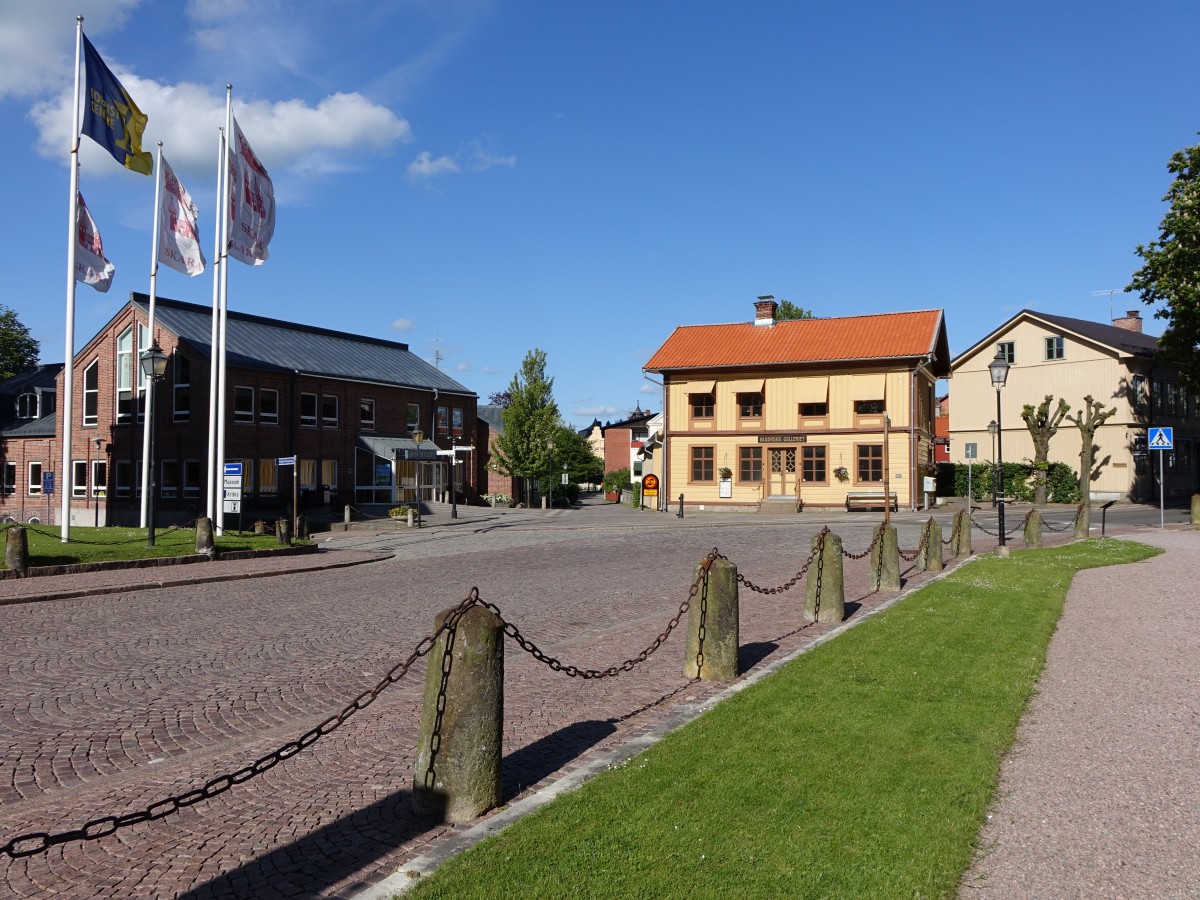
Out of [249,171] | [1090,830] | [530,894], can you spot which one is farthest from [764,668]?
[249,171]

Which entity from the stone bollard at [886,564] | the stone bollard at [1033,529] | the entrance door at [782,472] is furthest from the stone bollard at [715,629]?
the entrance door at [782,472]

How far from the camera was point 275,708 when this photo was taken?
294 inches

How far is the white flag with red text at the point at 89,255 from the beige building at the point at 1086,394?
40.5 metres

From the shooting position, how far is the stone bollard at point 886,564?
14.5m

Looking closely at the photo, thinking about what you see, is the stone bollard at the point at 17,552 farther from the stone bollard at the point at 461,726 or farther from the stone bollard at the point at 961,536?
the stone bollard at the point at 961,536

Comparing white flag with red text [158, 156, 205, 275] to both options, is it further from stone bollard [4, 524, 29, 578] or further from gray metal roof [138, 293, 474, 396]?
stone bollard [4, 524, 29, 578]

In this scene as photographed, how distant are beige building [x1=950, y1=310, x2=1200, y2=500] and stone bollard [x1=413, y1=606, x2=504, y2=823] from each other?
46865mm

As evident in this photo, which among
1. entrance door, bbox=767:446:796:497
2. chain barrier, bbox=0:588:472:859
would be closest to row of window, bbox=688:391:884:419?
entrance door, bbox=767:446:796:497

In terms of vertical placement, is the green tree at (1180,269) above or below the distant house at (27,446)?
above

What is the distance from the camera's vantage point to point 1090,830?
4840 millimetres

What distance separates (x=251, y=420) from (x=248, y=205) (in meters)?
13.7

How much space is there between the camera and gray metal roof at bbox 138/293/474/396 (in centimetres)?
3825

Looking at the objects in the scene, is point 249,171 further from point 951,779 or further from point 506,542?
point 951,779

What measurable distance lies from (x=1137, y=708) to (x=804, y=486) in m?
35.4
